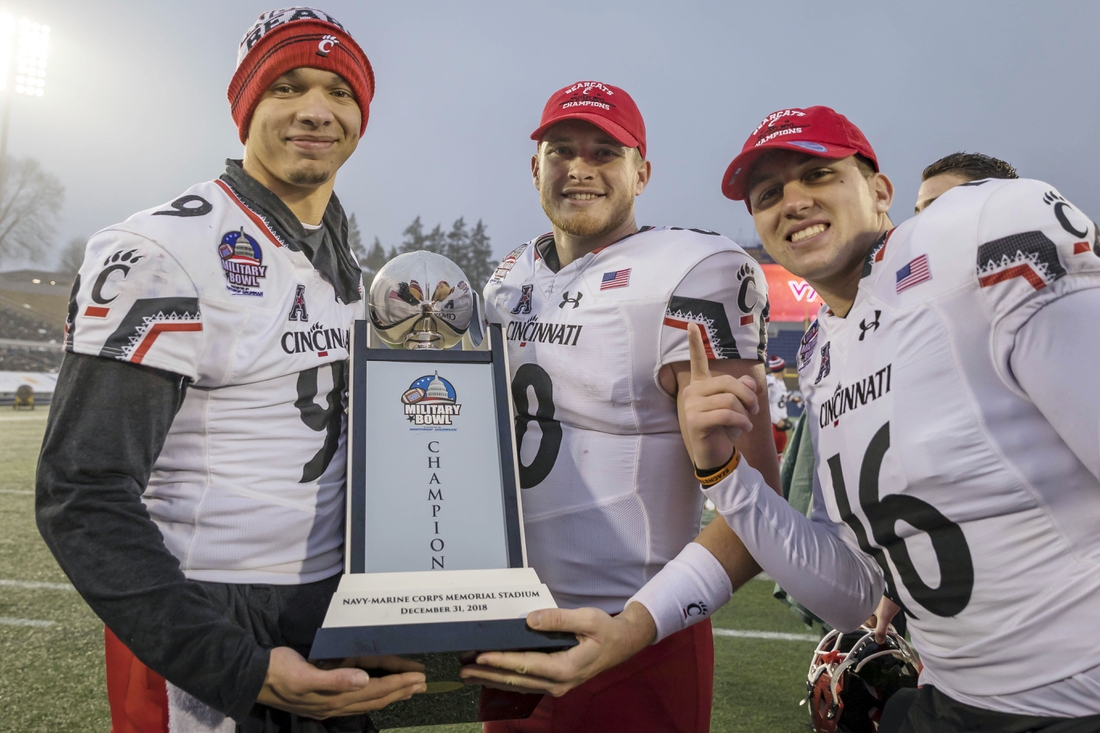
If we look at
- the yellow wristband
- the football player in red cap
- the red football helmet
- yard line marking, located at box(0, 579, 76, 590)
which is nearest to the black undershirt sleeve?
the football player in red cap

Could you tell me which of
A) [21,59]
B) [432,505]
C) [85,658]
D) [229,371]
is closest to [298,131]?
[229,371]

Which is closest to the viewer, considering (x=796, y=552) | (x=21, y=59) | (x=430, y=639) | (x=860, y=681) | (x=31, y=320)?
(x=430, y=639)

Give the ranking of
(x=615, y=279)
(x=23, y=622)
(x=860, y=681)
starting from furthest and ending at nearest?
(x=23, y=622) < (x=860, y=681) < (x=615, y=279)

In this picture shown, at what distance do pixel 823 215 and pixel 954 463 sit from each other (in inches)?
28.0

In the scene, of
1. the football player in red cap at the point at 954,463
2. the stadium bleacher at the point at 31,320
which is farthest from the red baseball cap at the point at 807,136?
the stadium bleacher at the point at 31,320

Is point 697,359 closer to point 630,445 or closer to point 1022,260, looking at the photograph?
point 630,445

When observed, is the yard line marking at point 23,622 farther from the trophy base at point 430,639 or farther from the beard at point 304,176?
the trophy base at point 430,639

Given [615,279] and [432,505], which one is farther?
[615,279]

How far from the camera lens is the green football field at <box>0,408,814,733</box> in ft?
11.9

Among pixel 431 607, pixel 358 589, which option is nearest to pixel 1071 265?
pixel 431 607

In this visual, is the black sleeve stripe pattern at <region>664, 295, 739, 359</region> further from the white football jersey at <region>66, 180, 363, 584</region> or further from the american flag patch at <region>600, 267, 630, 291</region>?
the white football jersey at <region>66, 180, 363, 584</region>

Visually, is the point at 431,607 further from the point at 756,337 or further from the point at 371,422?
the point at 756,337

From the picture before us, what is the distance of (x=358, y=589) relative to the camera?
1.44 meters

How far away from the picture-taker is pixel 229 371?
62.4 inches
